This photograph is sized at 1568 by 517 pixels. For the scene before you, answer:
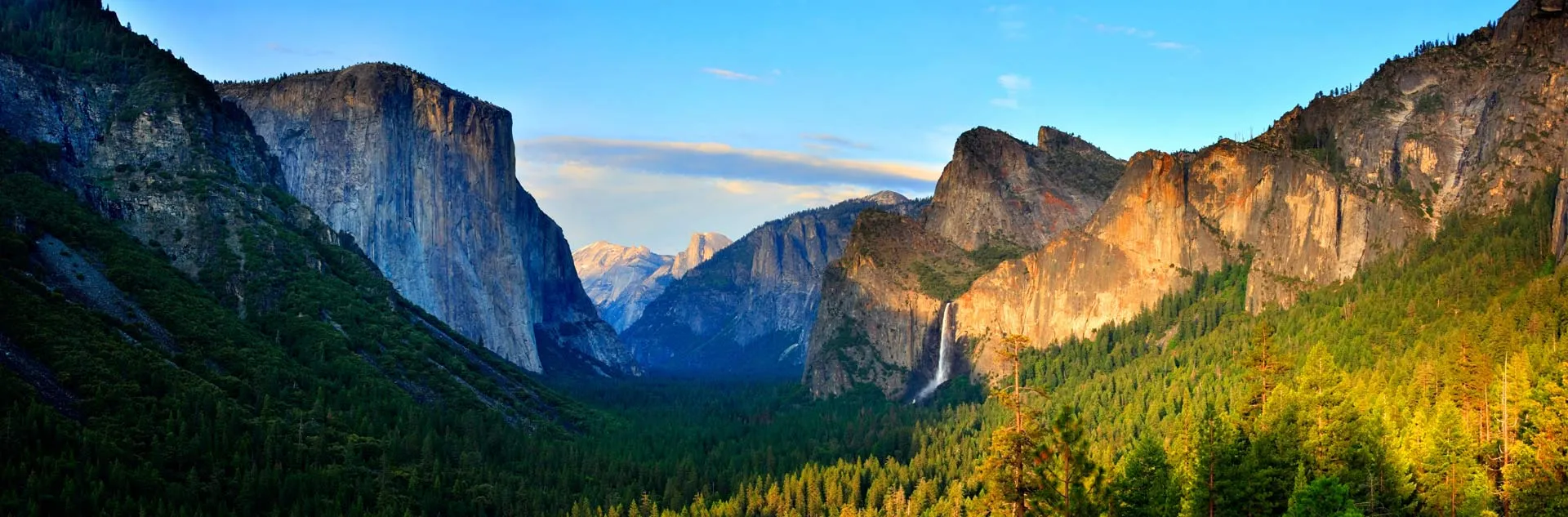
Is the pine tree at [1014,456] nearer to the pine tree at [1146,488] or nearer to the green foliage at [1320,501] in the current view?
the green foliage at [1320,501]

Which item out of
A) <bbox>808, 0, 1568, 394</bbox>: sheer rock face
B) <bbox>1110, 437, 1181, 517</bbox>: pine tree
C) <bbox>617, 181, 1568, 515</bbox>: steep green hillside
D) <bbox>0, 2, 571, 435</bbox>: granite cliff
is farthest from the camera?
<bbox>808, 0, 1568, 394</bbox>: sheer rock face

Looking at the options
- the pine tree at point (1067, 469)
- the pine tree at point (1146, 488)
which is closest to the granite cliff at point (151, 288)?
the pine tree at point (1146, 488)

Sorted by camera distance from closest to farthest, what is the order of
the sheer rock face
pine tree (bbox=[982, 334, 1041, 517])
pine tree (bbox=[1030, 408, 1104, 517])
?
pine tree (bbox=[982, 334, 1041, 517]) < pine tree (bbox=[1030, 408, 1104, 517]) < the sheer rock face

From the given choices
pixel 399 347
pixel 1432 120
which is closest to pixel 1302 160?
pixel 1432 120

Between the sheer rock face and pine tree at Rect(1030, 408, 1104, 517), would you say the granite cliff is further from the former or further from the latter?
the sheer rock face

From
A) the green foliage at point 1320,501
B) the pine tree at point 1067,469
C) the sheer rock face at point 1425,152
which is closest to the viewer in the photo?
the pine tree at point 1067,469

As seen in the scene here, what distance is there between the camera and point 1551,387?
290ft

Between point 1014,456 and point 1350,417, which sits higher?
point 1350,417

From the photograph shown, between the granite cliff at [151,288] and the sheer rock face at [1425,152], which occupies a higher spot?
the sheer rock face at [1425,152]

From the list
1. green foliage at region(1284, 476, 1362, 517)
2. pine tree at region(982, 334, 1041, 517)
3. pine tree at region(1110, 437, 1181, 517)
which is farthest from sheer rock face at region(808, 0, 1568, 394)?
pine tree at region(982, 334, 1041, 517)

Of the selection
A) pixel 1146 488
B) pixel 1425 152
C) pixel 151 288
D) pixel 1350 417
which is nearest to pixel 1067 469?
pixel 1146 488

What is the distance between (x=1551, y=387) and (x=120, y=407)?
375ft

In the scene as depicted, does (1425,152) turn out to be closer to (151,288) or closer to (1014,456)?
(1014,456)

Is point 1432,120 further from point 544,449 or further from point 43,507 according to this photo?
point 43,507
